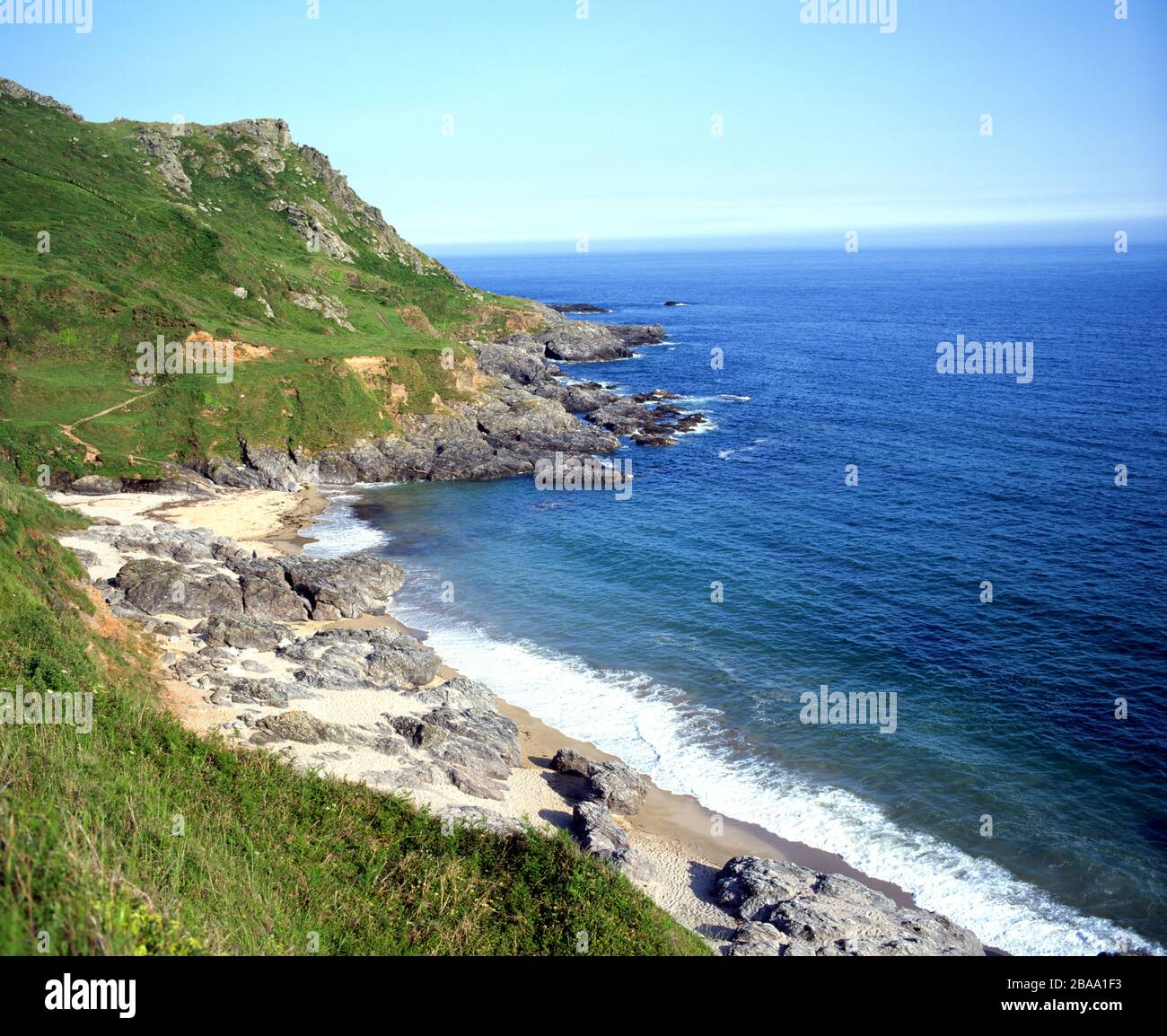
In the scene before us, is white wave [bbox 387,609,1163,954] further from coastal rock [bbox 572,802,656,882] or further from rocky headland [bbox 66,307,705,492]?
rocky headland [bbox 66,307,705,492]

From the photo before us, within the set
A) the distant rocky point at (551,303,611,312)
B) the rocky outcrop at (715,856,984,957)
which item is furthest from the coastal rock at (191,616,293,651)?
the distant rocky point at (551,303,611,312)

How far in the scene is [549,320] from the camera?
13888 centimetres

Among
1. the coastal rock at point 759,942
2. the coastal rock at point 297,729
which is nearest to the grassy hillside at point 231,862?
the coastal rock at point 759,942

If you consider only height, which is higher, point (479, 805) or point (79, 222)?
point (79, 222)

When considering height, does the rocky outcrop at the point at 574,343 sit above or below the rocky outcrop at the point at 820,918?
above

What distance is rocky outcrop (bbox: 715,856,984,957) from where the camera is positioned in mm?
23656

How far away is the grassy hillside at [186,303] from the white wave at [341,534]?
11776 millimetres

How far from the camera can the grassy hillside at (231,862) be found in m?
12.9

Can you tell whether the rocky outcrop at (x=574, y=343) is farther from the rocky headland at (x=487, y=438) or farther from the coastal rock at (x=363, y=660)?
the coastal rock at (x=363, y=660)

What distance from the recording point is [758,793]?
33.2 metres
